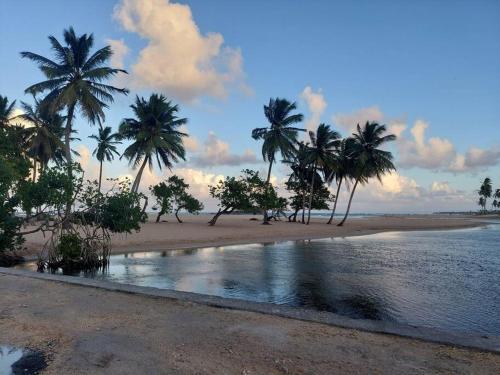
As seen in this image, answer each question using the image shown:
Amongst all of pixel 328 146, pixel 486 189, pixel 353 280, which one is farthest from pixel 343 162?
pixel 486 189

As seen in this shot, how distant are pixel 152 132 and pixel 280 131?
1578 cm

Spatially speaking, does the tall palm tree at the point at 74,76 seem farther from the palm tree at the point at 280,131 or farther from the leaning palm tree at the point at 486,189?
the leaning palm tree at the point at 486,189

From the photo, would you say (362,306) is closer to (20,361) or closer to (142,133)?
(20,361)

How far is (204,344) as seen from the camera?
528 centimetres

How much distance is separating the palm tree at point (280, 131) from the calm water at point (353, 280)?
23.9 metres

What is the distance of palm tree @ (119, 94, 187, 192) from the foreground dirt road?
3013cm

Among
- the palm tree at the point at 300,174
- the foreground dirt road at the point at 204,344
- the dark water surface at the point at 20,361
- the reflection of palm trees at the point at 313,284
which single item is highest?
the palm tree at the point at 300,174

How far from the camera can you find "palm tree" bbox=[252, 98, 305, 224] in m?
44.6

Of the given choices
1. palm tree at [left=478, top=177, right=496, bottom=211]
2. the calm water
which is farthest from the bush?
palm tree at [left=478, top=177, right=496, bottom=211]

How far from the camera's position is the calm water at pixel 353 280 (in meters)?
9.48

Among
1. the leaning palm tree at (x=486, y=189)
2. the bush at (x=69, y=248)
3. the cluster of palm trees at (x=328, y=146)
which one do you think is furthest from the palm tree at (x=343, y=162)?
the leaning palm tree at (x=486, y=189)

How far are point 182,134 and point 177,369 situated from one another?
117 ft

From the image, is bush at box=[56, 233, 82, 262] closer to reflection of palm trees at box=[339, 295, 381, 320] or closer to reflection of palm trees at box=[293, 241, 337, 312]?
reflection of palm trees at box=[293, 241, 337, 312]

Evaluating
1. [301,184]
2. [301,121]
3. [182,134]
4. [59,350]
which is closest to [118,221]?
[59,350]
